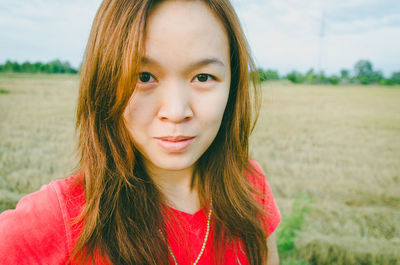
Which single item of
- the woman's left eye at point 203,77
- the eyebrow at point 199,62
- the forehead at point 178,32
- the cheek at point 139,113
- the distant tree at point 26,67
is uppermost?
the distant tree at point 26,67

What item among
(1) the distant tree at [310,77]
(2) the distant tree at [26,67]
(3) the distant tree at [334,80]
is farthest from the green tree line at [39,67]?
(3) the distant tree at [334,80]

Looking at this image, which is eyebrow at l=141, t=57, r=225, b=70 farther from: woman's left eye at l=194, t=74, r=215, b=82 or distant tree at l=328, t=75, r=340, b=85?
distant tree at l=328, t=75, r=340, b=85

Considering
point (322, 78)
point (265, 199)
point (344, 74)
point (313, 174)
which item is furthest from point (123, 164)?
point (344, 74)

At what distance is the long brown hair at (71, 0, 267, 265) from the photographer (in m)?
0.85

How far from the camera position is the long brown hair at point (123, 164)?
85cm

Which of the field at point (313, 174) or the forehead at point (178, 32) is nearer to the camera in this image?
the forehead at point (178, 32)

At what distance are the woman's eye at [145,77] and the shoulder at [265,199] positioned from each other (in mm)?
714

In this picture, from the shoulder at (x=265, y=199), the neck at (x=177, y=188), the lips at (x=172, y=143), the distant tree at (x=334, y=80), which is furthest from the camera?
the distant tree at (x=334, y=80)

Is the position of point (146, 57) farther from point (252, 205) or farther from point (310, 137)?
point (310, 137)

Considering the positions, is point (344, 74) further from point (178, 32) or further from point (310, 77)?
point (178, 32)

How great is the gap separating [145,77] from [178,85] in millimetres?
99

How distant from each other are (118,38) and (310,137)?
Answer: 684 centimetres

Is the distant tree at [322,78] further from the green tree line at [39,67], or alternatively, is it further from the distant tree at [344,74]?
the green tree line at [39,67]

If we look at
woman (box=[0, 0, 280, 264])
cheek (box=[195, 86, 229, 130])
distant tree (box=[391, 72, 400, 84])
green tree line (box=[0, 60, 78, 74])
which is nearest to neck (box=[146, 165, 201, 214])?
woman (box=[0, 0, 280, 264])
